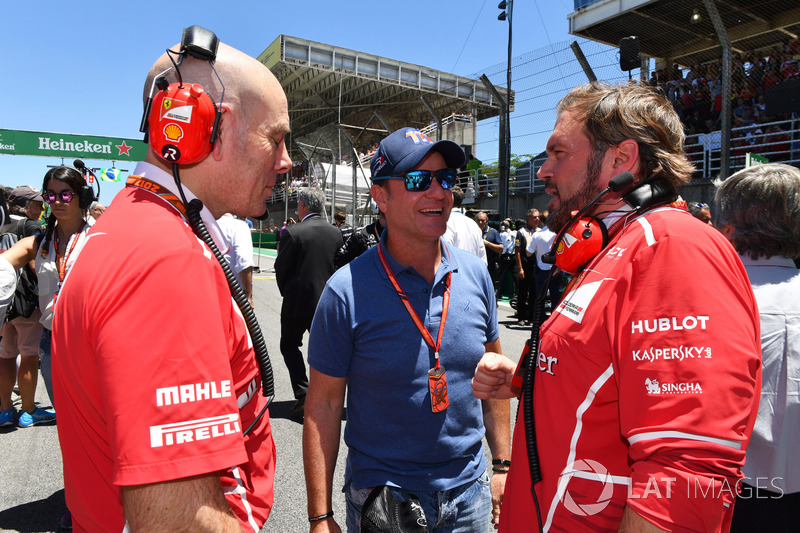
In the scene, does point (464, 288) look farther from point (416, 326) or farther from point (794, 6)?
point (794, 6)

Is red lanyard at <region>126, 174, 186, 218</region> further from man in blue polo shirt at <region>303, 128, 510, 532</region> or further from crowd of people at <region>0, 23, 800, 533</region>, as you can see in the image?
man in blue polo shirt at <region>303, 128, 510, 532</region>

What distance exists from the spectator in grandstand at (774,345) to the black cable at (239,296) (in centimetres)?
169

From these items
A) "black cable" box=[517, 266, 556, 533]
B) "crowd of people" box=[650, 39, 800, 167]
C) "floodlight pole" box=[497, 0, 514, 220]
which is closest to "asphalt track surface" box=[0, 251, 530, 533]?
"black cable" box=[517, 266, 556, 533]

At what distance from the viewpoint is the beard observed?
153 cm

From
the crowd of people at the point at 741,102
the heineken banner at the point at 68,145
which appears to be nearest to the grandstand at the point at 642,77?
the crowd of people at the point at 741,102

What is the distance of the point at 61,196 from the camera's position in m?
3.85

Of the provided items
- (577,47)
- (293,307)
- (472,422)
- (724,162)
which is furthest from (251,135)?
(577,47)

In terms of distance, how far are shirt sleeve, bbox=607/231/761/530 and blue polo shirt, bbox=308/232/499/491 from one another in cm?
80

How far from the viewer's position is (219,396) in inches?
38.0

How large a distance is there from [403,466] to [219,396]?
971mm

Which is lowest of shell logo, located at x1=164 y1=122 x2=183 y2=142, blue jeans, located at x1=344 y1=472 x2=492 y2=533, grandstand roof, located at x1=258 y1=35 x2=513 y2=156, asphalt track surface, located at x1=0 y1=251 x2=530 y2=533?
asphalt track surface, located at x1=0 y1=251 x2=530 y2=533

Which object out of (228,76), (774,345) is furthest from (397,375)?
(774,345)

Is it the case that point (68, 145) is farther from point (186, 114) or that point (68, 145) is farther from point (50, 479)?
point (186, 114)

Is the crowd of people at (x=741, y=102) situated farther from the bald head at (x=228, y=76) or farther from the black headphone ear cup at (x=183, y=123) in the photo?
the black headphone ear cup at (x=183, y=123)
